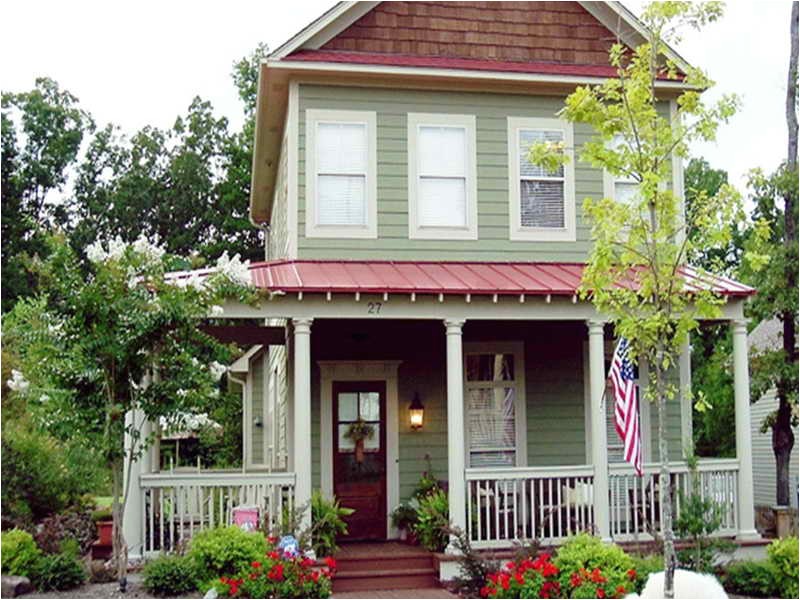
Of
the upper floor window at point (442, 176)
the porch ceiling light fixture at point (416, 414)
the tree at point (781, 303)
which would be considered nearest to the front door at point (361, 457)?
the porch ceiling light fixture at point (416, 414)

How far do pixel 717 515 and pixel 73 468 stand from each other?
7316 millimetres

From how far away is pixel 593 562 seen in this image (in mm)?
11328

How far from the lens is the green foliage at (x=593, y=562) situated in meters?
11.1

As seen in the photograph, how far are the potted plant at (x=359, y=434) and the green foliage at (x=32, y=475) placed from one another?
3.41 meters

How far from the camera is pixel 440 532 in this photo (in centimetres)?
1258

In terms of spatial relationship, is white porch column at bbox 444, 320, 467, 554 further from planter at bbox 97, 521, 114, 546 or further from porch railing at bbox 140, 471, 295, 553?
planter at bbox 97, 521, 114, 546

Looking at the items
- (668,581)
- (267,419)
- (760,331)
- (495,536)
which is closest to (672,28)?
(668,581)

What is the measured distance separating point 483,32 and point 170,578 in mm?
8581

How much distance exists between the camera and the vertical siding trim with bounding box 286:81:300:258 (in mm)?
13953

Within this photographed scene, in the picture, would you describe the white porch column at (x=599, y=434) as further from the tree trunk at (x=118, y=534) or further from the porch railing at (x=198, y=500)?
the tree trunk at (x=118, y=534)

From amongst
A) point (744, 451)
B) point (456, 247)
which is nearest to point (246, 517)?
point (456, 247)

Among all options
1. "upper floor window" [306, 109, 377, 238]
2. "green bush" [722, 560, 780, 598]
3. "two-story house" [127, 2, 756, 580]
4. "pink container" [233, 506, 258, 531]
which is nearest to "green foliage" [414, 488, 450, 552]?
"two-story house" [127, 2, 756, 580]

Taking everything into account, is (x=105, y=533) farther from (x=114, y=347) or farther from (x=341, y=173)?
(x=341, y=173)

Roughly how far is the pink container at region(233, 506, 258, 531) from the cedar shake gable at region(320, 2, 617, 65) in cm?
631
